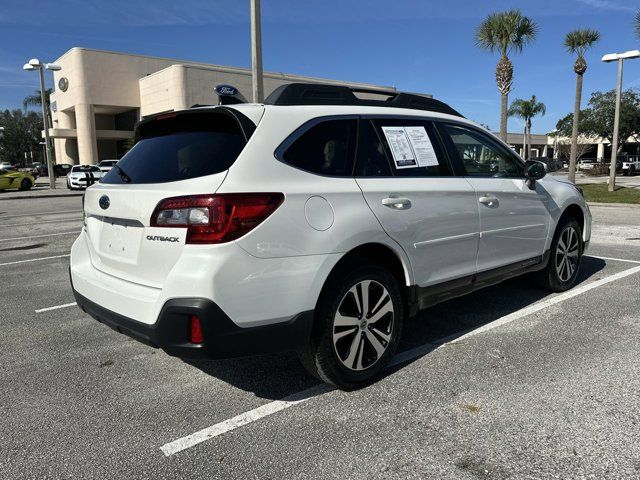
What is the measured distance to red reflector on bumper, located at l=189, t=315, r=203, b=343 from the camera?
2.67m

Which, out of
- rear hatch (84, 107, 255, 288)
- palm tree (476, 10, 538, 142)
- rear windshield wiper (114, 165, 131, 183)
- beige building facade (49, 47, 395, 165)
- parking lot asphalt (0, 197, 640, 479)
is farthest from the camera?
beige building facade (49, 47, 395, 165)

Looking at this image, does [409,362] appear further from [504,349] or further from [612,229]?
[612,229]

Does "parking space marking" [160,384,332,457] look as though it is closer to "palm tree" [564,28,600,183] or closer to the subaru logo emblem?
the subaru logo emblem

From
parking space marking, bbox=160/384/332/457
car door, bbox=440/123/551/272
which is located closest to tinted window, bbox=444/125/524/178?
car door, bbox=440/123/551/272

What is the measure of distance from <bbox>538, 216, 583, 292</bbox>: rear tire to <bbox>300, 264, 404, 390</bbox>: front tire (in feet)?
8.26

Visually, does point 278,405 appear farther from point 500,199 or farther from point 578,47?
point 578,47

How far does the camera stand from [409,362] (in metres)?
3.75

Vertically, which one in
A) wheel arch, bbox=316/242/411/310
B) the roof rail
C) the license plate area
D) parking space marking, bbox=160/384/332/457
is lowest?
parking space marking, bbox=160/384/332/457

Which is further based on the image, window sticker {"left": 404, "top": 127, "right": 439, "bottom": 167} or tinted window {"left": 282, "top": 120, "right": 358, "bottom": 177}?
window sticker {"left": 404, "top": 127, "right": 439, "bottom": 167}

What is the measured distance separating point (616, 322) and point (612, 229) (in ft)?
23.8

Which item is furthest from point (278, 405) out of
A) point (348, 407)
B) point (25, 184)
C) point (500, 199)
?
point (25, 184)

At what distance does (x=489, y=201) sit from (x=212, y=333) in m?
2.59

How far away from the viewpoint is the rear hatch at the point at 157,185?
2832mm

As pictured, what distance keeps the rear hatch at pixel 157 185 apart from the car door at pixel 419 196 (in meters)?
0.92
